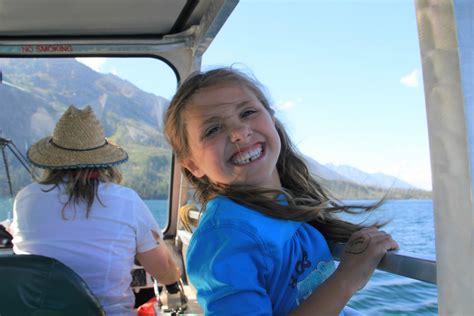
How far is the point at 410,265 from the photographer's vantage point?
1.02m

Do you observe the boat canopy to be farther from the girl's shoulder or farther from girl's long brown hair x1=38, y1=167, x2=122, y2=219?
the girl's shoulder

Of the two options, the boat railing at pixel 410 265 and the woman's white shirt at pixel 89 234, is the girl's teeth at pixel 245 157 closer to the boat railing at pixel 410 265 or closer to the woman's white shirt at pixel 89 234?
the boat railing at pixel 410 265

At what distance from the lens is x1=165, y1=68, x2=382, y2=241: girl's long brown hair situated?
54.2 inches

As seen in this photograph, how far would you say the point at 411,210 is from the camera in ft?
14.6

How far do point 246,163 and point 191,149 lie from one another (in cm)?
22

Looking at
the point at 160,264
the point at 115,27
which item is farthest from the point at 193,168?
the point at 115,27

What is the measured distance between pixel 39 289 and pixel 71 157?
2.62ft

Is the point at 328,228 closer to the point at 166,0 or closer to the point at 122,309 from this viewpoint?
the point at 122,309

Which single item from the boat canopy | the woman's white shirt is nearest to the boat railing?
the woman's white shirt

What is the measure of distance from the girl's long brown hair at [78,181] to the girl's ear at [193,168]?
91 cm

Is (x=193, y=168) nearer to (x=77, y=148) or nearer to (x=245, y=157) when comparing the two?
(x=245, y=157)

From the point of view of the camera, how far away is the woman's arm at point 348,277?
1.12 m

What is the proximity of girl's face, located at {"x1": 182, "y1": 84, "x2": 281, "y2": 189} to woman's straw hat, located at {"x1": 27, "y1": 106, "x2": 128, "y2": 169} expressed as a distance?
3.41 ft

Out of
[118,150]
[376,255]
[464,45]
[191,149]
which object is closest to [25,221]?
[118,150]
